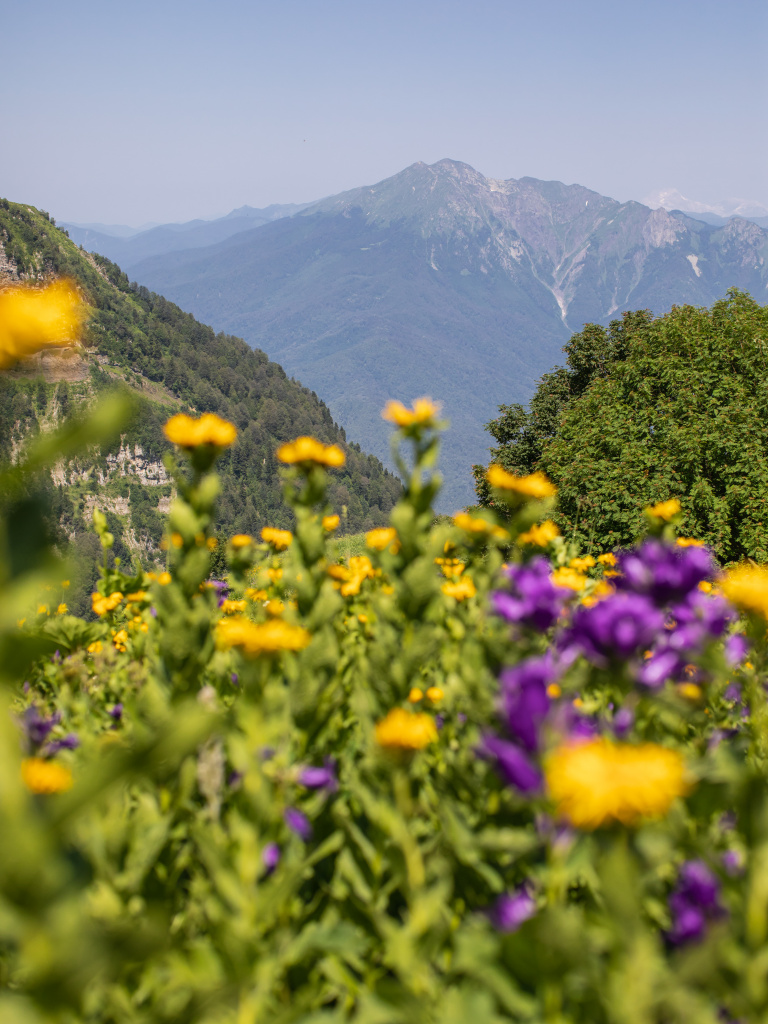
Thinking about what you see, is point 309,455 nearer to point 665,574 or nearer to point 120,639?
point 665,574

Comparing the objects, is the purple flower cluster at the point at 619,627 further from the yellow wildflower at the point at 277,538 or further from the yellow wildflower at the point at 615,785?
the yellow wildflower at the point at 277,538

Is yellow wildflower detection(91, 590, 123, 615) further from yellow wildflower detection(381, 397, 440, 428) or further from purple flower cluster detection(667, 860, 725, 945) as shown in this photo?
purple flower cluster detection(667, 860, 725, 945)

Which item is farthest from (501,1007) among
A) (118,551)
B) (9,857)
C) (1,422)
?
(118,551)

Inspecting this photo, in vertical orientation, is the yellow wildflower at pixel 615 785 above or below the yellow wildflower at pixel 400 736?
above

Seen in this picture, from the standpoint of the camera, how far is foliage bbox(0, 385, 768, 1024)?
93 centimetres

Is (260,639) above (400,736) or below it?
above

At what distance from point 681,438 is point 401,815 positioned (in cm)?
2219

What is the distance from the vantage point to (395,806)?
2.21 m

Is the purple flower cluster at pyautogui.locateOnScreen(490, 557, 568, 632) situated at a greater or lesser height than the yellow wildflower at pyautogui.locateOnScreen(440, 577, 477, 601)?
greater

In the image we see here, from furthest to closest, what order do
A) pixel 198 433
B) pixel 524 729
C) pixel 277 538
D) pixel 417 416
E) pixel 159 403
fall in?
1. pixel 159 403
2. pixel 277 538
3. pixel 417 416
4. pixel 198 433
5. pixel 524 729

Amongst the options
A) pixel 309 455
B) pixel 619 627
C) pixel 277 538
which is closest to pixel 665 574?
pixel 619 627

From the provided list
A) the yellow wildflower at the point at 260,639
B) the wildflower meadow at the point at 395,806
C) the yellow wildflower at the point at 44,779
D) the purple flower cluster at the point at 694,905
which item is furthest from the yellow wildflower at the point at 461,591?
the yellow wildflower at the point at 44,779

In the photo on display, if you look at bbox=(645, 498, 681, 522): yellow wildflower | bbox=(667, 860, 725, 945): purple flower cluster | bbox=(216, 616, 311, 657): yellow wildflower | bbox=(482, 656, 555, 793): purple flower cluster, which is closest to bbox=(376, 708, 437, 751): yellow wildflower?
bbox=(482, 656, 555, 793): purple flower cluster

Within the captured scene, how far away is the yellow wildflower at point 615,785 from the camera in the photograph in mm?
1128
